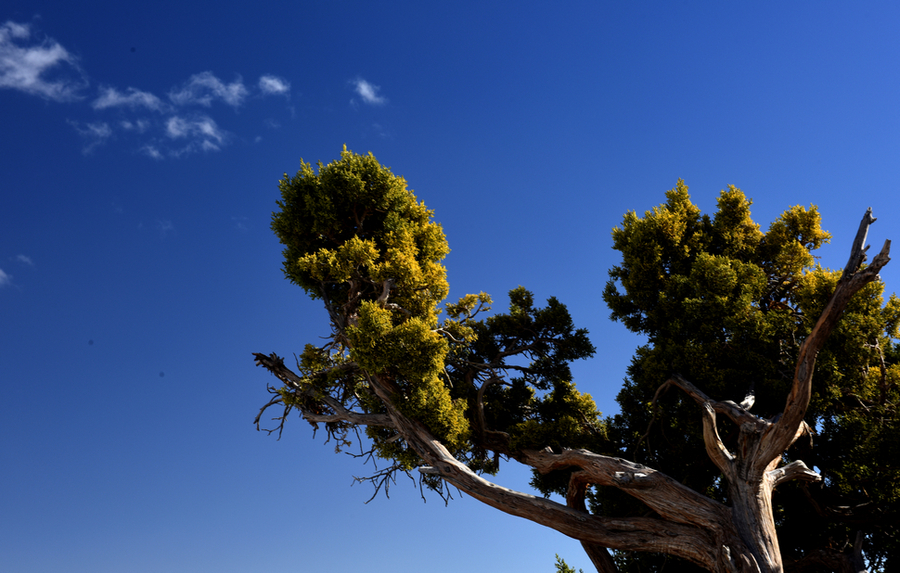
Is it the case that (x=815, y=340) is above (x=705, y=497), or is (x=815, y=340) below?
above

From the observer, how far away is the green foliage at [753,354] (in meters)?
12.8

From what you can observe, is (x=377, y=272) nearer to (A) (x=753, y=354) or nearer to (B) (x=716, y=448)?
(B) (x=716, y=448)

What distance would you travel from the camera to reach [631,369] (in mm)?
15789

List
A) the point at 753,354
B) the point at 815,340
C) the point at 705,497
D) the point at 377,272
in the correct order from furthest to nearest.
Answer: the point at 377,272 → the point at 753,354 → the point at 705,497 → the point at 815,340

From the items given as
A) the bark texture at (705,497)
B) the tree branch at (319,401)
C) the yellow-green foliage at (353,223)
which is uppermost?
the yellow-green foliage at (353,223)

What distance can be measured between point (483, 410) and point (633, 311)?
18.0ft

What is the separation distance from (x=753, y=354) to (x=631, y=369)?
325 cm

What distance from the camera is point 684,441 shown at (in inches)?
569

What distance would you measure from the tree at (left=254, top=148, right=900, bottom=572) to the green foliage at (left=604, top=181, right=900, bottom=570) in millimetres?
54

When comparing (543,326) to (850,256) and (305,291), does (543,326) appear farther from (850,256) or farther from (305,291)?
(850,256)

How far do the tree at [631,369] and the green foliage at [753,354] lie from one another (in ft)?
0.18

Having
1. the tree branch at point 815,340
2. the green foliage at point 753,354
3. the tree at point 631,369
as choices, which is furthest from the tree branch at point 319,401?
the tree branch at point 815,340

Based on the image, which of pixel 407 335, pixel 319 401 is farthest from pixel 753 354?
pixel 319 401

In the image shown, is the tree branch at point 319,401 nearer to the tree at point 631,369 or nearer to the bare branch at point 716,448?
the tree at point 631,369
